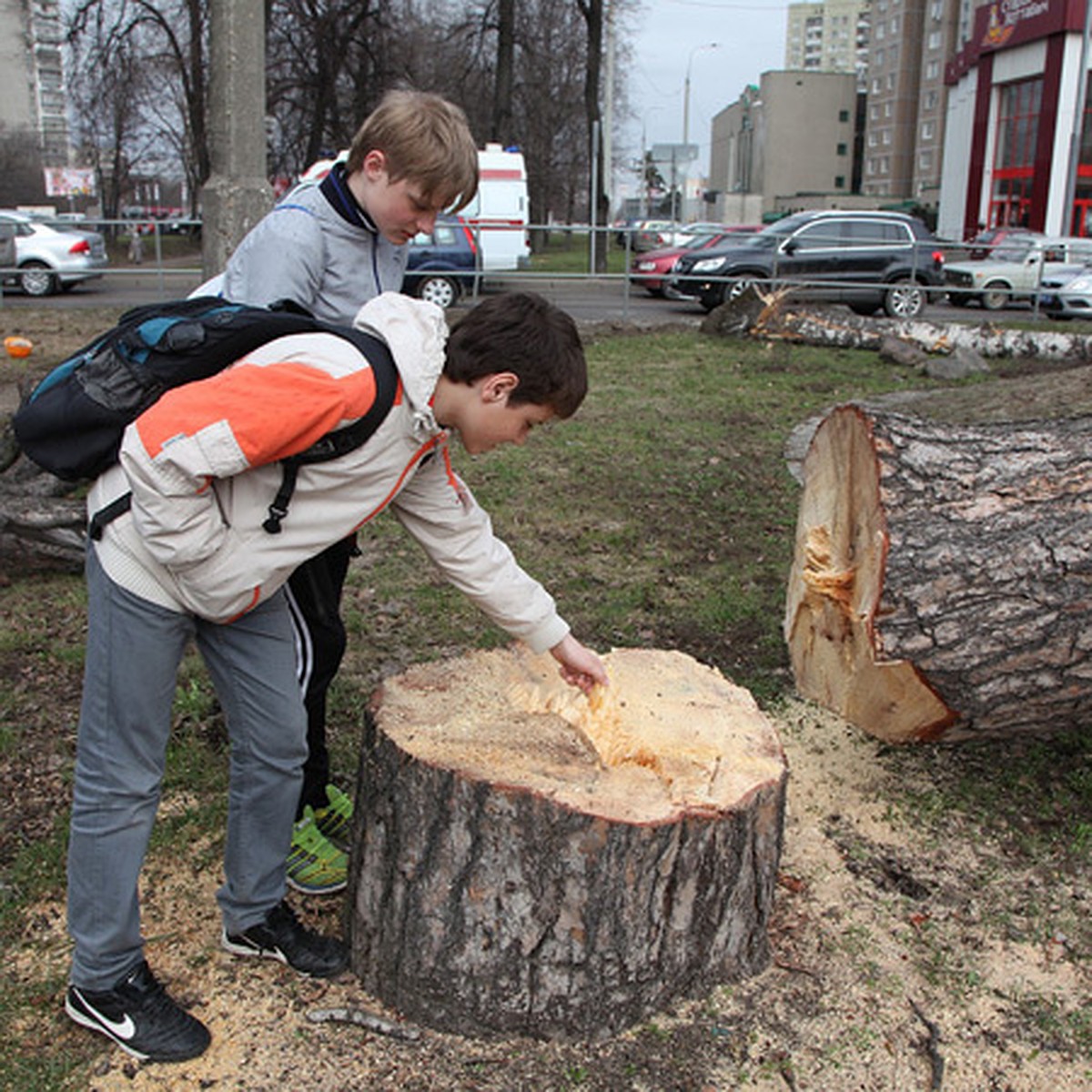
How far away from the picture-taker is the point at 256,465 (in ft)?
5.98

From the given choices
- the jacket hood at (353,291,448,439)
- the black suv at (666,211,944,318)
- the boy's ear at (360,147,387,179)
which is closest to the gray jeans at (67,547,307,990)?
the jacket hood at (353,291,448,439)

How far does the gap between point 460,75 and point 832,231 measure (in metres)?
16.3

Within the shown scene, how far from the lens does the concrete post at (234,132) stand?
15.2ft

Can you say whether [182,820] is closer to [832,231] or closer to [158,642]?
[158,642]

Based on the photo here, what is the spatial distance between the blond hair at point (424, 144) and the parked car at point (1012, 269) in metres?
17.4

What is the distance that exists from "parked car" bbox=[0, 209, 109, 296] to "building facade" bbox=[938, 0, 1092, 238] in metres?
28.1

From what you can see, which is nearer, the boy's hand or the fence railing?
the boy's hand

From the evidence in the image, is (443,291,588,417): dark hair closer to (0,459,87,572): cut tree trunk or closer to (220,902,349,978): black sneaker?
(220,902,349,978): black sneaker

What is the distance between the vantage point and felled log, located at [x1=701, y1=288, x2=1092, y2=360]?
39.2ft

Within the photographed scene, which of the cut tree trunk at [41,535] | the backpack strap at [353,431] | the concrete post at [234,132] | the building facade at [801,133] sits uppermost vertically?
the building facade at [801,133]

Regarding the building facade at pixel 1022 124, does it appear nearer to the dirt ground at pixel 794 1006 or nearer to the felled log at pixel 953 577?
the felled log at pixel 953 577

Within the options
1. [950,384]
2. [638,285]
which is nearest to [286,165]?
[638,285]

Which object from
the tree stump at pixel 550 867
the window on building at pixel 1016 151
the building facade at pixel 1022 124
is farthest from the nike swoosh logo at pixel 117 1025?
the window on building at pixel 1016 151

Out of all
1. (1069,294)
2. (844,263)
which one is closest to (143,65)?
(844,263)
